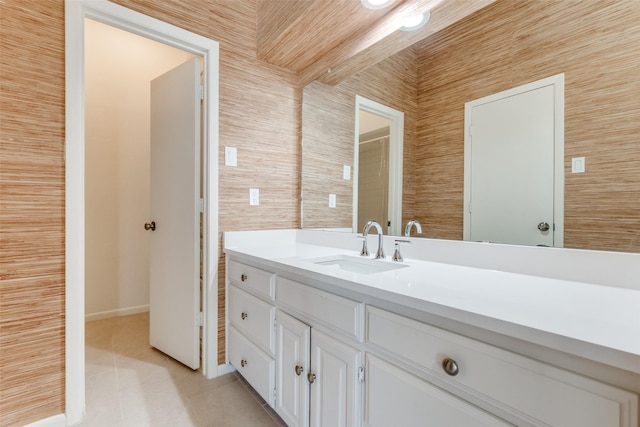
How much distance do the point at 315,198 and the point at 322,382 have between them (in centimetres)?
126

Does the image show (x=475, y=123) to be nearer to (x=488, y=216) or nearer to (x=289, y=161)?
(x=488, y=216)

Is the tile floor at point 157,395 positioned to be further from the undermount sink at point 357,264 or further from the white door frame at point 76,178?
the undermount sink at point 357,264

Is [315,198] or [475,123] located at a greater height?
[475,123]

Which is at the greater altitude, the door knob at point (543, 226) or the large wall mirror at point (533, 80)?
the large wall mirror at point (533, 80)

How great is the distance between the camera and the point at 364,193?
1744mm

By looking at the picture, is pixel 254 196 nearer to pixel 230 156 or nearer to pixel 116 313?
pixel 230 156

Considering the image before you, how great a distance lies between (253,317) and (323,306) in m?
0.61

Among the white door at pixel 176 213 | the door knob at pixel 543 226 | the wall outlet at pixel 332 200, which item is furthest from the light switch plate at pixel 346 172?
the door knob at pixel 543 226

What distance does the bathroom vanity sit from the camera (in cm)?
51

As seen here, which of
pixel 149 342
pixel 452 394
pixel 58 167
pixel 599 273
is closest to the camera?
pixel 452 394

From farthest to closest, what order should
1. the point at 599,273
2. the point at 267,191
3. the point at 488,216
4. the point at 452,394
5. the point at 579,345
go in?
the point at 267,191 → the point at 488,216 → the point at 599,273 → the point at 452,394 → the point at 579,345

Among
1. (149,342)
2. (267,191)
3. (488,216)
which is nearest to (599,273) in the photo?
(488,216)

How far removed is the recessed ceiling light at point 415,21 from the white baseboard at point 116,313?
3319 mm

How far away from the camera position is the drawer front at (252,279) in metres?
1.33
